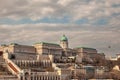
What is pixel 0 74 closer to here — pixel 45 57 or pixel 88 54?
pixel 45 57

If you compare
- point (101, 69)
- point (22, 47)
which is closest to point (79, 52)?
point (22, 47)

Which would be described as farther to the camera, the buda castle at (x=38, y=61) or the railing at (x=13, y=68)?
the buda castle at (x=38, y=61)

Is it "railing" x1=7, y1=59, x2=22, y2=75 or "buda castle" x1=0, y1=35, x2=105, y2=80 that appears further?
"buda castle" x1=0, y1=35, x2=105, y2=80

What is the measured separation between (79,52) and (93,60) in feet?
54.9

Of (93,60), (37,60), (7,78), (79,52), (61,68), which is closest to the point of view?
(7,78)

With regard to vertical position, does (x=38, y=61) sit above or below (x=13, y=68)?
above

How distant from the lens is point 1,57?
345 feet

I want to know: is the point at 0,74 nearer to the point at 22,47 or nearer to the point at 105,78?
the point at 105,78

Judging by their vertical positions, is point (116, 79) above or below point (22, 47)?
below

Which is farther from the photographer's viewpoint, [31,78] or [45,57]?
[45,57]

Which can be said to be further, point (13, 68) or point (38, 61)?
point (38, 61)

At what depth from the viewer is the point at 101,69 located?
359 feet

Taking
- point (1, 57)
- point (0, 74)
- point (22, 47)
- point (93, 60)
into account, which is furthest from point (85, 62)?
point (0, 74)

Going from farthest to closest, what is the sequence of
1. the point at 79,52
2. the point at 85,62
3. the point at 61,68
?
the point at 79,52
the point at 85,62
the point at 61,68
